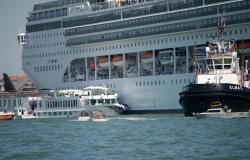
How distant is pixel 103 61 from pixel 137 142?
52853mm

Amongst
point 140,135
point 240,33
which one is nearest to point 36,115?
point 240,33

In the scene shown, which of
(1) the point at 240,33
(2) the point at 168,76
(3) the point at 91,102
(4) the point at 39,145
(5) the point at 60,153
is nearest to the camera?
(5) the point at 60,153

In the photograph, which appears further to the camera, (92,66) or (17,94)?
(17,94)

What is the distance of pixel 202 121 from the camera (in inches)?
2793

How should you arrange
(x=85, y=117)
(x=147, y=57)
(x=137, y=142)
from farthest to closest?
(x=147, y=57) < (x=85, y=117) < (x=137, y=142)

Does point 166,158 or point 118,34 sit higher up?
point 118,34

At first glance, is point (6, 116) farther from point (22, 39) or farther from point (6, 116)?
point (22, 39)

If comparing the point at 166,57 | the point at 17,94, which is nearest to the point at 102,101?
the point at 166,57

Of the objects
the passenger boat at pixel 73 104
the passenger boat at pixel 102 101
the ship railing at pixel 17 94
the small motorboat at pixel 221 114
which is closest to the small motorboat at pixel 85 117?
the passenger boat at pixel 73 104

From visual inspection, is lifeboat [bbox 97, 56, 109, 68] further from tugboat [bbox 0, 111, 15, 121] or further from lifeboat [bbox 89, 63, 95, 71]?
tugboat [bbox 0, 111, 15, 121]

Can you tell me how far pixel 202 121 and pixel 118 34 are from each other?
34987mm

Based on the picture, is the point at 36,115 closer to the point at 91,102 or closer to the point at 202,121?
the point at 91,102

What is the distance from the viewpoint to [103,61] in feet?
349

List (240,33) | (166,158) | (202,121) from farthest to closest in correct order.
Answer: (240,33) < (202,121) < (166,158)
